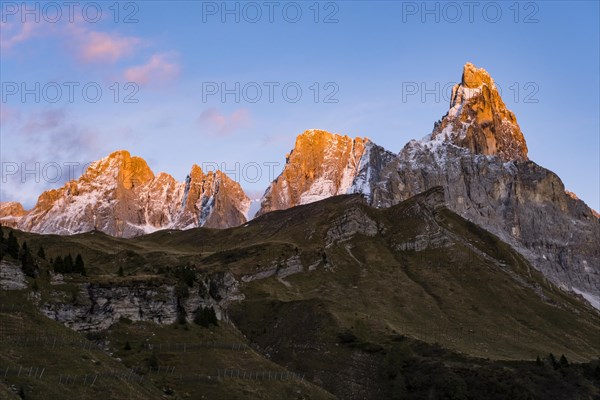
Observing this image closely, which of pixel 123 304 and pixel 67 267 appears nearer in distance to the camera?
pixel 123 304

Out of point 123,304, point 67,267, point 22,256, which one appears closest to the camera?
point 22,256

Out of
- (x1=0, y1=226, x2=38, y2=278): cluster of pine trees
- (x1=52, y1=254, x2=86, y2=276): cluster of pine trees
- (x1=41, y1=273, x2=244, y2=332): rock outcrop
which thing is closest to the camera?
(x1=0, y1=226, x2=38, y2=278): cluster of pine trees

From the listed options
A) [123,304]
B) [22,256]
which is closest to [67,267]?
[123,304]

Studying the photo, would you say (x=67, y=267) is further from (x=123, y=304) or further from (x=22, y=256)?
(x=22, y=256)

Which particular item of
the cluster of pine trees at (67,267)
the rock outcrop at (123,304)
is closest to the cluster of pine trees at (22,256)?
the rock outcrop at (123,304)

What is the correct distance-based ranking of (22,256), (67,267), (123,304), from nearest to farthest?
(22,256) < (123,304) < (67,267)

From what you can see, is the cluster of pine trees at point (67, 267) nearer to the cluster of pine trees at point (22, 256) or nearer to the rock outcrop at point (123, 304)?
the rock outcrop at point (123, 304)

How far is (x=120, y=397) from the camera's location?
346ft

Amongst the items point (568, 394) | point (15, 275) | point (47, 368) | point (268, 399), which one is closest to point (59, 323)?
point (15, 275)

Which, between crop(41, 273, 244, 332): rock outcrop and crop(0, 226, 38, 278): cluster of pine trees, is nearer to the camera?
crop(0, 226, 38, 278): cluster of pine trees

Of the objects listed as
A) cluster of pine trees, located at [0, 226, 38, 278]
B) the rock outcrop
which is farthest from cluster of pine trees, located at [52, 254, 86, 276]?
cluster of pine trees, located at [0, 226, 38, 278]

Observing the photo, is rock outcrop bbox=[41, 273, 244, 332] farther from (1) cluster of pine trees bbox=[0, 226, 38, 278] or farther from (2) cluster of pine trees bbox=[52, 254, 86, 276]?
(2) cluster of pine trees bbox=[52, 254, 86, 276]

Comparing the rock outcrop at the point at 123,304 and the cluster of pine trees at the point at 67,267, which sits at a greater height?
the cluster of pine trees at the point at 67,267

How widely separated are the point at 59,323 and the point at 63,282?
14.7m
